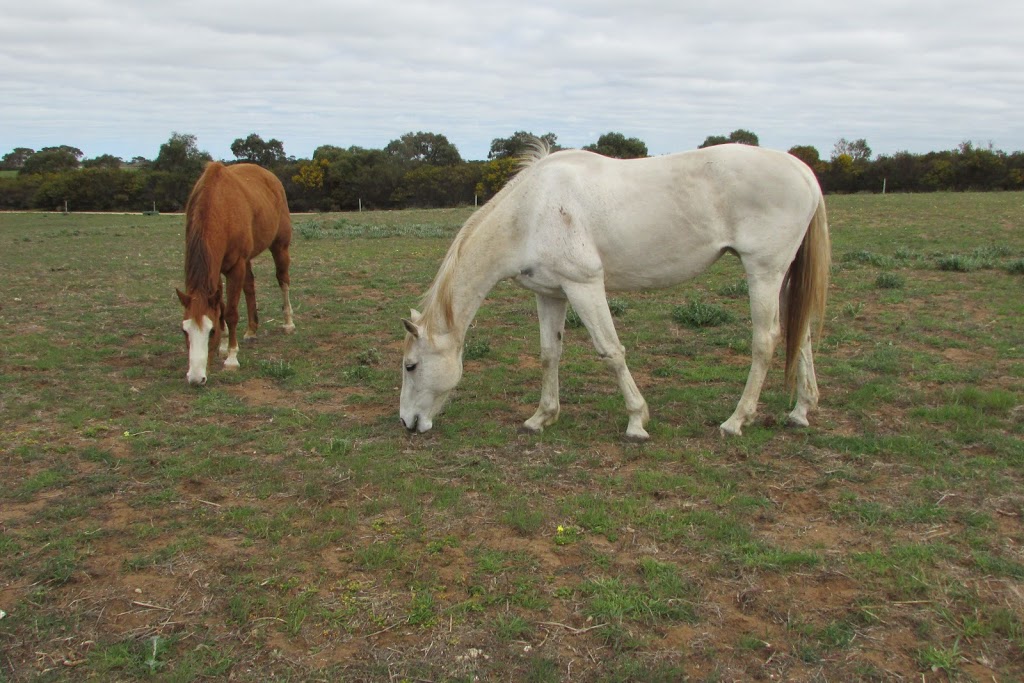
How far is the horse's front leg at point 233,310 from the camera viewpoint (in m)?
7.39

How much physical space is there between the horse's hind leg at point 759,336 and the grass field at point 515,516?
0.26 metres

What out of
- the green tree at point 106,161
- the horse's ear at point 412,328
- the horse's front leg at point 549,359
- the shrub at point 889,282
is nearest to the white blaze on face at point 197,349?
the horse's ear at point 412,328

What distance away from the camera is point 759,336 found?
17.0ft

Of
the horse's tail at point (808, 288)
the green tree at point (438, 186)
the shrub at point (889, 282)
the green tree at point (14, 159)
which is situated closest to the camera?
the horse's tail at point (808, 288)

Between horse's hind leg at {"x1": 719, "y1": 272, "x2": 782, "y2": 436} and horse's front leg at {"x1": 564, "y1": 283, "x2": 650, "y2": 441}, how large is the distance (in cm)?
65

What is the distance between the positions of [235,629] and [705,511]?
8.45 feet

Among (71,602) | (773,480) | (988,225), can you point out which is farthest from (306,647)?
(988,225)

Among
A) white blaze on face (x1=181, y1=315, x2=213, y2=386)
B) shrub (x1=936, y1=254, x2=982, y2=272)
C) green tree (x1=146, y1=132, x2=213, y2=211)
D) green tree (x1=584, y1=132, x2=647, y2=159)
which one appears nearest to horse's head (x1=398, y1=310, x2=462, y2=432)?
white blaze on face (x1=181, y1=315, x2=213, y2=386)

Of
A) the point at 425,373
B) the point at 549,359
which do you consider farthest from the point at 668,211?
the point at 425,373

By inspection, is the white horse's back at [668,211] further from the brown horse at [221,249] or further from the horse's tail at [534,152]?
the brown horse at [221,249]

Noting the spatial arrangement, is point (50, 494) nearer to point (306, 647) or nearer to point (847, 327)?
point (306, 647)

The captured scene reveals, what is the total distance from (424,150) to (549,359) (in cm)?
6168

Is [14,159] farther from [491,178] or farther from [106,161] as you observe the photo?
[491,178]

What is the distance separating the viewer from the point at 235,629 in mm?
3074
